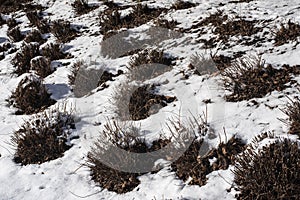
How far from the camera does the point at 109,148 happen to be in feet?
13.0

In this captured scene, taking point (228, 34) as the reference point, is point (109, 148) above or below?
below

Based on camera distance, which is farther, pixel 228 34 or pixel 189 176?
pixel 228 34

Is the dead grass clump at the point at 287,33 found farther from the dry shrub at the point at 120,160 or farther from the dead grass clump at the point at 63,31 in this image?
the dead grass clump at the point at 63,31

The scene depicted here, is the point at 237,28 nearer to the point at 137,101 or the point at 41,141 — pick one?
the point at 137,101

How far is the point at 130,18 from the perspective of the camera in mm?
7559

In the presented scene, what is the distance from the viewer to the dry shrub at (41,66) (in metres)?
6.34

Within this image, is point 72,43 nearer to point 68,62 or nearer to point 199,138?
point 68,62

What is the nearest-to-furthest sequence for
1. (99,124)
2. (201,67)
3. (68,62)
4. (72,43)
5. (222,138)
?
(222,138), (99,124), (201,67), (68,62), (72,43)

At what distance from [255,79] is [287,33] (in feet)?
4.77

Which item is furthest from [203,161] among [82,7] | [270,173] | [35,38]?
[82,7]

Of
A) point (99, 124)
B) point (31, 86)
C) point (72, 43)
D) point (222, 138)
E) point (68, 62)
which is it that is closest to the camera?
point (222, 138)

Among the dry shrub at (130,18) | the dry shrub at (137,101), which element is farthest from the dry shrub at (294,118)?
the dry shrub at (130,18)

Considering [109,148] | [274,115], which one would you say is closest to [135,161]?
[109,148]

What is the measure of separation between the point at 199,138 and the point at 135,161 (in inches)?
30.8
